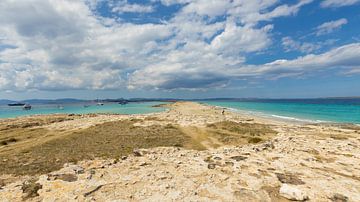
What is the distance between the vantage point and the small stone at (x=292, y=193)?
896 centimetres

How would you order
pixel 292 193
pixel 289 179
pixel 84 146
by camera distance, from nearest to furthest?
pixel 292 193, pixel 289 179, pixel 84 146

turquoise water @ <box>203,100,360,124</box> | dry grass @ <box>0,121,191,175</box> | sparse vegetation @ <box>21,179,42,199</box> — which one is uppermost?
sparse vegetation @ <box>21,179,42,199</box>

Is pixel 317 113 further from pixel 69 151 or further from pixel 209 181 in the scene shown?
pixel 69 151

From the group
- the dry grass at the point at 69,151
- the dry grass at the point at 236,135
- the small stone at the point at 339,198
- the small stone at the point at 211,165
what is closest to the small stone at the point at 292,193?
the small stone at the point at 339,198

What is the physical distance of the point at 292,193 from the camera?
913 centimetres

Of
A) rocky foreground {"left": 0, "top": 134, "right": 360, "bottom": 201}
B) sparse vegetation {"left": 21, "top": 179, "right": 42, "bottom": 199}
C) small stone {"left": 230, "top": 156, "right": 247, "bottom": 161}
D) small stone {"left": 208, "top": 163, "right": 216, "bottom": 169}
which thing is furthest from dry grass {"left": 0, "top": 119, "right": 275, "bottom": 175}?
small stone {"left": 208, "top": 163, "right": 216, "bottom": 169}

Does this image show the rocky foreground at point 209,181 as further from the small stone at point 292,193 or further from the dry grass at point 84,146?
the dry grass at point 84,146

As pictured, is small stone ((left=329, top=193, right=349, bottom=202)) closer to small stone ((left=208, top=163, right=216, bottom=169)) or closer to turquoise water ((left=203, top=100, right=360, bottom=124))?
small stone ((left=208, top=163, right=216, bottom=169))

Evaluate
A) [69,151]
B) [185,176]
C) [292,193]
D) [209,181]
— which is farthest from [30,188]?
[292,193]

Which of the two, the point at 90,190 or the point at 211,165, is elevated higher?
the point at 211,165

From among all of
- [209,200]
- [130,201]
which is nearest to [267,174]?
[209,200]

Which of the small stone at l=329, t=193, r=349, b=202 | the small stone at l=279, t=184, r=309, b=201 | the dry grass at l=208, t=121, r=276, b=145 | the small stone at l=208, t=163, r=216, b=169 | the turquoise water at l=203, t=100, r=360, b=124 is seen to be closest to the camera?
the small stone at l=329, t=193, r=349, b=202

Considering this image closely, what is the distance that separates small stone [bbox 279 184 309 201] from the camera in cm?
896

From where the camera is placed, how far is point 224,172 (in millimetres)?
12000
